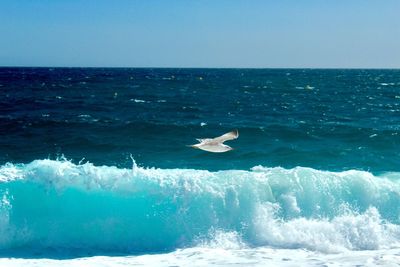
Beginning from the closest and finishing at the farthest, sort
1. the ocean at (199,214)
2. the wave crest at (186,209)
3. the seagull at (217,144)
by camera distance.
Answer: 1. the seagull at (217,144)
2. the ocean at (199,214)
3. the wave crest at (186,209)

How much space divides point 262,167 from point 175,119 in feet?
41.0

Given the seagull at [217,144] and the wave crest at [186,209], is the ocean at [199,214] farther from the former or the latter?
the seagull at [217,144]

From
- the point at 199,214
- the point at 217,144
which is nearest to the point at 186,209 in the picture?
the point at 199,214

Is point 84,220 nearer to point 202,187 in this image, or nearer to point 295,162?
point 202,187

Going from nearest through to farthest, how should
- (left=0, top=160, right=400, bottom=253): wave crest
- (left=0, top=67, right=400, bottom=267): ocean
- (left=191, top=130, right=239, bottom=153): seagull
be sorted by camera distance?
(left=191, top=130, right=239, bottom=153): seagull < (left=0, top=67, right=400, bottom=267): ocean < (left=0, top=160, right=400, bottom=253): wave crest

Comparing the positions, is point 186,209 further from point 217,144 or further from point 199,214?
point 217,144

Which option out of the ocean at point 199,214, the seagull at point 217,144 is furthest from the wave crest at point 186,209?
the seagull at point 217,144

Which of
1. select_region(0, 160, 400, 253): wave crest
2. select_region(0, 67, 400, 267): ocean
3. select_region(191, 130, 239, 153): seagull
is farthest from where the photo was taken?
select_region(0, 160, 400, 253): wave crest

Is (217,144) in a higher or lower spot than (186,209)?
higher

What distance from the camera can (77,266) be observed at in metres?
9.28

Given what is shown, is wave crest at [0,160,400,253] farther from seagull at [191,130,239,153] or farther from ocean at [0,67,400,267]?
seagull at [191,130,239,153]

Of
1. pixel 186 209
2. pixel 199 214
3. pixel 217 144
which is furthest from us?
pixel 186 209

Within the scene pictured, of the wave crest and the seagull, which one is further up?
the seagull

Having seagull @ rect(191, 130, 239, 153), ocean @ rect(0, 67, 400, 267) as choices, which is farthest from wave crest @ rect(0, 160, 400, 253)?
seagull @ rect(191, 130, 239, 153)
